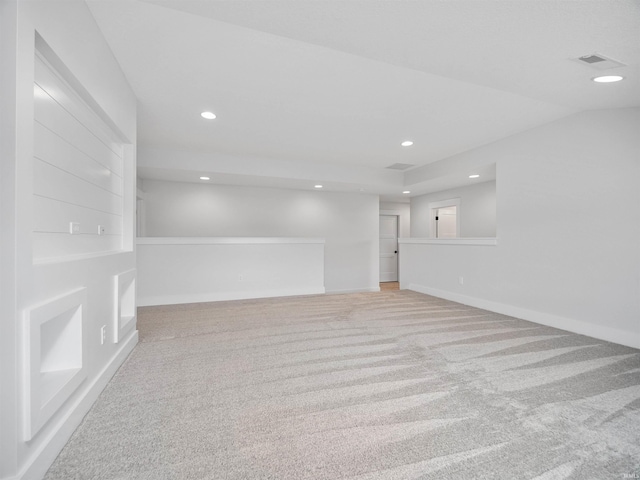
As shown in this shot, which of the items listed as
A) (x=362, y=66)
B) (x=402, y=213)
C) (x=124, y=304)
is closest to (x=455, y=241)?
(x=362, y=66)

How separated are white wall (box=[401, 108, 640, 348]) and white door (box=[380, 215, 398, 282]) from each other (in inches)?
165

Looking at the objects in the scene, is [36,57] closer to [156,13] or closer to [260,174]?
[156,13]

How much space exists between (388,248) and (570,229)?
221 inches

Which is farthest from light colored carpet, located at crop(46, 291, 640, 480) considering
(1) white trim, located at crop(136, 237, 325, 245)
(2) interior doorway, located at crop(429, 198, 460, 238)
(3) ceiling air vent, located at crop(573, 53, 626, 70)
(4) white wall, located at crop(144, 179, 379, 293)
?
(2) interior doorway, located at crop(429, 198, 460, 238)

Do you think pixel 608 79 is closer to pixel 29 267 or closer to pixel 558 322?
pixel 558 322

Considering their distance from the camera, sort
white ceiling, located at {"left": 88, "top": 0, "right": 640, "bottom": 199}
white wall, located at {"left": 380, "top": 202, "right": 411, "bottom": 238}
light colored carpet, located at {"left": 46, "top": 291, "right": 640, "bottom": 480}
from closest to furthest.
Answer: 1. light colored carpet, located at {"left": 46, "top": 291, "right": 640, "bottom": 480}
2. white ceiling, located at {"left": 88, "top": 0, "right": 640, "bottom": 199}
3. white wall, located at {"left": 380, "top": 202, "right": 411, "bottom": 238}

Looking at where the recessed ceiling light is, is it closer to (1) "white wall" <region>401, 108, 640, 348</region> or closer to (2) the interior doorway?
(1) "white wall" <region>401, 108, 640, 348</region>

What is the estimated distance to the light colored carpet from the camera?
141cm

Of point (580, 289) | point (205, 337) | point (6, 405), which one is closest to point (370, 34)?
point (6, 405)

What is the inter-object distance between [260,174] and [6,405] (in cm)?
461

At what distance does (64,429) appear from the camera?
1529 mm

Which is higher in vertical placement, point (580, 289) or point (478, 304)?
point (580, 289)

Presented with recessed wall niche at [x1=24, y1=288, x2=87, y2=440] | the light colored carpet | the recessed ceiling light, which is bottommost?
the light colored carpet

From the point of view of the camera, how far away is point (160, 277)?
16.0 feet
